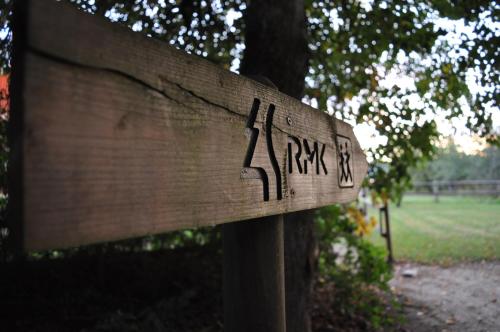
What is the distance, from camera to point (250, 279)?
1.18m

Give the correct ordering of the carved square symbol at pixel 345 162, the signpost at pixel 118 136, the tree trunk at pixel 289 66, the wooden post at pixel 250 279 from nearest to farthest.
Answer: the signpost at pixel 118 136 → the wooden post at pixel 250 279 → the carved square symbol at pixel 345 162 → the tree trunk at pixel 289 66

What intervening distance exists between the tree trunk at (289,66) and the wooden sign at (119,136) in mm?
1600

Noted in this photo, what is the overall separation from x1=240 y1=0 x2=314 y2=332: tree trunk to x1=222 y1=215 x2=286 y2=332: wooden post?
1.48m

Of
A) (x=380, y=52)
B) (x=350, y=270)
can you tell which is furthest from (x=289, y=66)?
(x=350, y=270)

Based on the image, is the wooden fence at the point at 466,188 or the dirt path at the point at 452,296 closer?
the dirt path at the point at 452,296

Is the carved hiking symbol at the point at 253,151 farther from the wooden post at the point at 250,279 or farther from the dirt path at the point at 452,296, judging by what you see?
the dirt path at the point at 452,296

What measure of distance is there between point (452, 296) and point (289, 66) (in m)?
4.38

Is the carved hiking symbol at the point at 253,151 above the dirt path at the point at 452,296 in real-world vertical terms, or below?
above

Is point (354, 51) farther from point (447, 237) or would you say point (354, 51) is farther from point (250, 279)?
point (447, 237)

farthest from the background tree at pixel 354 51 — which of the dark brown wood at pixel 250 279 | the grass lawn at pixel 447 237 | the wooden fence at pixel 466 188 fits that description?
the wooden fence at pixel 466 188

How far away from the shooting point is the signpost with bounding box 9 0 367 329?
20.9 inches

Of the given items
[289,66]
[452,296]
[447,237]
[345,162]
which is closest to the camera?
[345,162]

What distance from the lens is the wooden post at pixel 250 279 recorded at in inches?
46.3

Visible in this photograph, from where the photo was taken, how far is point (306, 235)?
2775 mm
